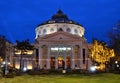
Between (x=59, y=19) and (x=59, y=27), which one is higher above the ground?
(x=59, y=19)

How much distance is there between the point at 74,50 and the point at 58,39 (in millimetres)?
6891

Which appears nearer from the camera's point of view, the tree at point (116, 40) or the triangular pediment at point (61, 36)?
the tree at point (116, 40)

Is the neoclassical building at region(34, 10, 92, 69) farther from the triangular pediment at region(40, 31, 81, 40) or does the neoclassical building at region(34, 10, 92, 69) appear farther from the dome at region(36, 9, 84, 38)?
the dome at region(36, 9, 84, 38)

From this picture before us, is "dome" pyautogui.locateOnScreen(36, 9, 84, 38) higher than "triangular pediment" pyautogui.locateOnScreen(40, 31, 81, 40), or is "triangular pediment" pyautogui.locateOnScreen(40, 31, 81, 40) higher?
"dome" pyautogui.locateOnScreen(36, 9, 84, 38)

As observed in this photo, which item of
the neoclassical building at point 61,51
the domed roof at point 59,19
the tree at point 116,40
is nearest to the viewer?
the tree at point 116,40

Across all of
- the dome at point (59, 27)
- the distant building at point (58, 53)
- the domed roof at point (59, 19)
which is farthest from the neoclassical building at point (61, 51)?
the domed roof at point (59, 19)

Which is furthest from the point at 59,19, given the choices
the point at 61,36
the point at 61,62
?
the point at 61,62

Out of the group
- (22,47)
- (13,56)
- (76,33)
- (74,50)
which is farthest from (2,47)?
(76,33)

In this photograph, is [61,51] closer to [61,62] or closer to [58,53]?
[58,53]

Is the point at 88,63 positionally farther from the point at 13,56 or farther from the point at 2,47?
the point at 2,47

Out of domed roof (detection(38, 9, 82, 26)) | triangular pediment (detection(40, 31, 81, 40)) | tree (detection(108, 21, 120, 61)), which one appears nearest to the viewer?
tree (detection(108, 21, 120, 61))

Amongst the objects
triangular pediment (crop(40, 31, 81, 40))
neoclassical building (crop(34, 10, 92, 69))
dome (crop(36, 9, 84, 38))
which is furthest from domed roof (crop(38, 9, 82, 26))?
triangular pediment (crop(40, 31, 81, 40))

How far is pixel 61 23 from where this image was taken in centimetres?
12131

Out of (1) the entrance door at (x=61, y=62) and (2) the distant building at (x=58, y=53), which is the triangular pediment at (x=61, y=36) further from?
(1) the entrance door at (x=61, y=62)
